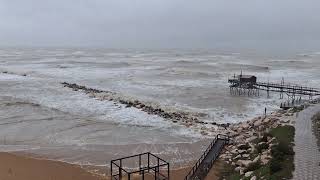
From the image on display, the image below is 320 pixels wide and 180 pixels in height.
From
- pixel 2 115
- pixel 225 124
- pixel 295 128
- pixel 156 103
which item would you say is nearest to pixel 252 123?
pixel 225 124

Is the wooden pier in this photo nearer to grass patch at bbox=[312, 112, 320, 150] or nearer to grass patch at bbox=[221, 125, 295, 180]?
grass patch at bbox=[312, 112, 320, 150]

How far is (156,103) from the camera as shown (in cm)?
4612

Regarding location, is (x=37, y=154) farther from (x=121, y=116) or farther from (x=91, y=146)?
(x=121, y=116)

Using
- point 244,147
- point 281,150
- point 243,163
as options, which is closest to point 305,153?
point 281,150

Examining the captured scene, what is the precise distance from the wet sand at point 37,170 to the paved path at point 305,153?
9.75 m

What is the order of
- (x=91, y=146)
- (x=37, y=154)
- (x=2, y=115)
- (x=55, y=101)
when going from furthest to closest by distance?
1. (x=55, y=101)
2. (x=2, y=115)
3. (x=91, y=146)
4. (x=37, y=154)

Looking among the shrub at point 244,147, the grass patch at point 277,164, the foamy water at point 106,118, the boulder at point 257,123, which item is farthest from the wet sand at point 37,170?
the boulder at point 257,123

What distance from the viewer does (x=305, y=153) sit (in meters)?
20.1

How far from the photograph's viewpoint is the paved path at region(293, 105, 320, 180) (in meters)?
17.1

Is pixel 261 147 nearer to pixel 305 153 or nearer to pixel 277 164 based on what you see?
pixel 305 153

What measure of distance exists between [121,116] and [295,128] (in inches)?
686

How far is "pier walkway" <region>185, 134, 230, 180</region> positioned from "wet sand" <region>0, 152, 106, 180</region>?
4752 millimetres

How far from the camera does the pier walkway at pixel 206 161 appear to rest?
824 inches

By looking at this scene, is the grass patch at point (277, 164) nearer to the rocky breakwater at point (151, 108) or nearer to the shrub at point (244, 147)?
the shrub at point (244, 147)
